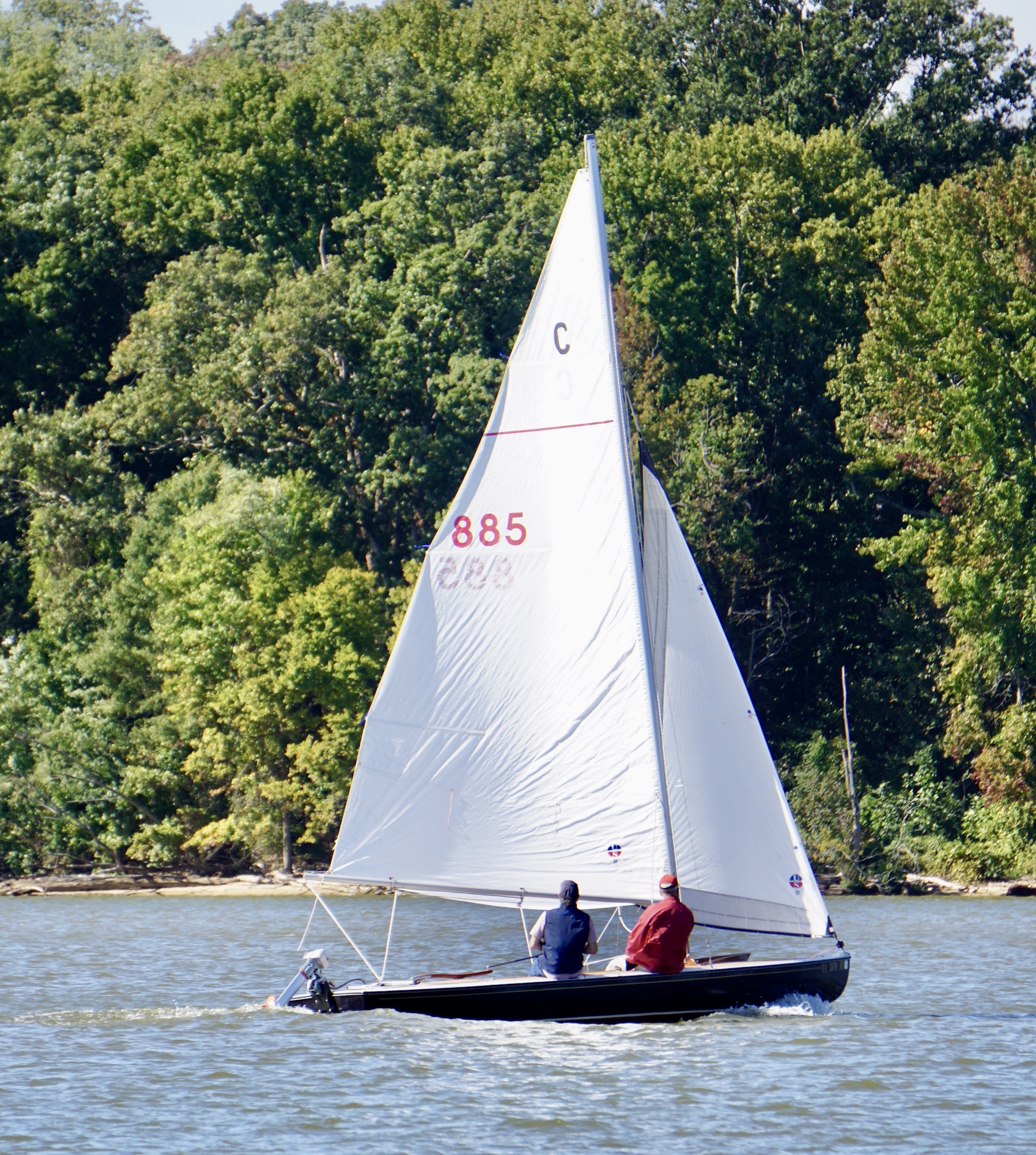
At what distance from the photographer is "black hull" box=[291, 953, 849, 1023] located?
765 inches

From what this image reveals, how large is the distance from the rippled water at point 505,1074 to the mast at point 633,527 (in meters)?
2.54

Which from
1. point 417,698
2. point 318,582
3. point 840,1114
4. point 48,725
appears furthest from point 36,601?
point 840,1114

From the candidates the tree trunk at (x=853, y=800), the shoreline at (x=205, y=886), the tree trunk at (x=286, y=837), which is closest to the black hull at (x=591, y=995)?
the shoreline at (x=205, y=886)

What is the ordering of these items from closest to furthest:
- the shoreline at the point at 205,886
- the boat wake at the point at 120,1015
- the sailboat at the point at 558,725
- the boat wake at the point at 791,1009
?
the boat wake at the point at 791,1009
the sailboat at the point at 558,725
the boat wake at the point at 120,1015
the shoreline at the point at 205,886

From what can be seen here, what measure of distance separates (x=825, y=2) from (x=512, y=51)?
11264 mm

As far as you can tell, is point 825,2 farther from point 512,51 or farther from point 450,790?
point 450,790

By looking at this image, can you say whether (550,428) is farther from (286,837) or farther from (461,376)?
(461,376)

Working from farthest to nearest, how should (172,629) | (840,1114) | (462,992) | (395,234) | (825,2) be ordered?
(825,2) < (395,234) < (172,629) < (462,992) < (840,1114)

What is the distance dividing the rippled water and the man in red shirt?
71cm

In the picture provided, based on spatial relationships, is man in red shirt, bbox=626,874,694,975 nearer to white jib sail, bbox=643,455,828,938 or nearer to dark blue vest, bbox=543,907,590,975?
dark blue vest, bbox=543,907,590,975

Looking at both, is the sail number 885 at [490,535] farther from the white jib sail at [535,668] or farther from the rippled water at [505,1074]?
the rippled water at [505,1074]

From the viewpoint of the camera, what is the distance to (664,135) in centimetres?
6284

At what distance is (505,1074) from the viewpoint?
58.8 ft

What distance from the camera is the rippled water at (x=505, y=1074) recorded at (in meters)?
15.5
